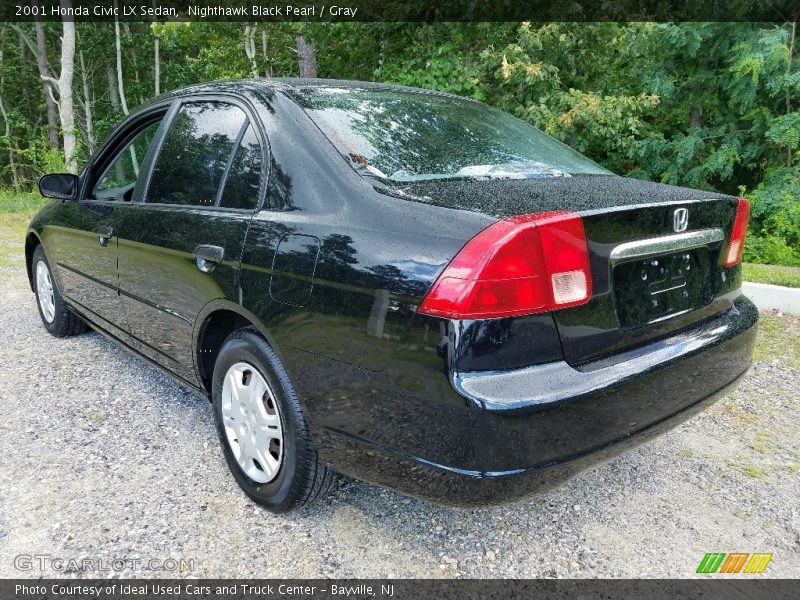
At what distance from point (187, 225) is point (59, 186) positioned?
1772 mm

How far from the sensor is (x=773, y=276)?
5855mm

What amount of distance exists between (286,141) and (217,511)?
1493 millimetres

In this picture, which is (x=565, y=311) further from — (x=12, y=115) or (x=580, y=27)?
(x=12, y=115)

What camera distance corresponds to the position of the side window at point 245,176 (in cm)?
243

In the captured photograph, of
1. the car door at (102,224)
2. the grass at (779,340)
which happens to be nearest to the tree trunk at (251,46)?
the car door at (102,224)

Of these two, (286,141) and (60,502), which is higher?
(286,141)

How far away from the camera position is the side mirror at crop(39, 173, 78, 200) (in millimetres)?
3859

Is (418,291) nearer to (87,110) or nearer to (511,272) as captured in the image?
(511,272)

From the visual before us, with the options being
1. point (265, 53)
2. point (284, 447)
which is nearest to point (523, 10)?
point (284, 447)

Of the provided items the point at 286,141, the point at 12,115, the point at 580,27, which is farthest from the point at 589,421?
the point at 12,115

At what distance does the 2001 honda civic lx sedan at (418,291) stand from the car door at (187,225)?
0.05 feet

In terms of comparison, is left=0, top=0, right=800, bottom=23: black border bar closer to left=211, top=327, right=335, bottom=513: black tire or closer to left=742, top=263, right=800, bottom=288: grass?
left=742, top=263, right=800, bottom=288: grass

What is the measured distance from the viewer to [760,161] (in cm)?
991

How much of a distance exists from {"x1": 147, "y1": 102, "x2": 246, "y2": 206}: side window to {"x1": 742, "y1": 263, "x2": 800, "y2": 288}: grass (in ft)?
14.9
